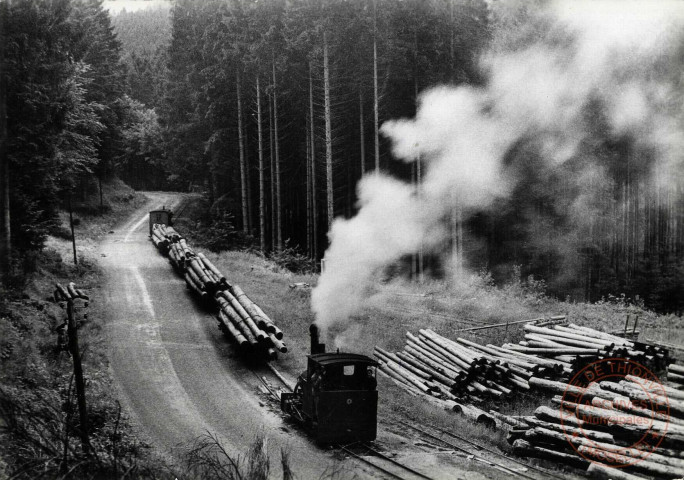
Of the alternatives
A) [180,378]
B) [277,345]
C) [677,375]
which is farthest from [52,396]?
[677,375]

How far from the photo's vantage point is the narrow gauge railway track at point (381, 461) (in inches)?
416

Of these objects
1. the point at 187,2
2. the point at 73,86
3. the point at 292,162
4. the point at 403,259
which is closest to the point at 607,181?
the point at 403,259

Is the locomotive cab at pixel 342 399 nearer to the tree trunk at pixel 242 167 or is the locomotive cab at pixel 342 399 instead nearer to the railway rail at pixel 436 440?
the railway rail at pixel 436 440

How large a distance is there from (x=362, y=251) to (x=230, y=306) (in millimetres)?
6551

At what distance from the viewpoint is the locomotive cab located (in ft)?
39.6

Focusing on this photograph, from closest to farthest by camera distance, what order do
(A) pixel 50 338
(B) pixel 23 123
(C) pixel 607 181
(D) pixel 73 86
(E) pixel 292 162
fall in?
(A) pixel 50 338
(B) pixel 23 123
(D) pixel 73 86
(C) pixel 607 181
(E) pixel 292 162

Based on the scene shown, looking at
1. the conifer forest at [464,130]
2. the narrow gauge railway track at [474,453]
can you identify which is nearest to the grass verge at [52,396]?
the conifer forest at [464,130]

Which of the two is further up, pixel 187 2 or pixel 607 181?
pixel 187 2

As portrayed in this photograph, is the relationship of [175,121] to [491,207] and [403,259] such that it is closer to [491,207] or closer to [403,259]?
[403,259]

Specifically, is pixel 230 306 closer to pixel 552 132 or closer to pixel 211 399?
pixel 211 399

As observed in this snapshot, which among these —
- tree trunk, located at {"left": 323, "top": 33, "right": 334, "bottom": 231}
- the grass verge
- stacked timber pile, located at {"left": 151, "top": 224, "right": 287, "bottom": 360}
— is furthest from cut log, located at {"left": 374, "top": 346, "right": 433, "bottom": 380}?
tree trunk, located at {"left": 323, "top": 33, "right": 334, "bottom": 231}

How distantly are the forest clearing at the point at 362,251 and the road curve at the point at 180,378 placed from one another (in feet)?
0.38

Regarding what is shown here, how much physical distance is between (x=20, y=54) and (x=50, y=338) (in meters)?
9.48

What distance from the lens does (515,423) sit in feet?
43.9
